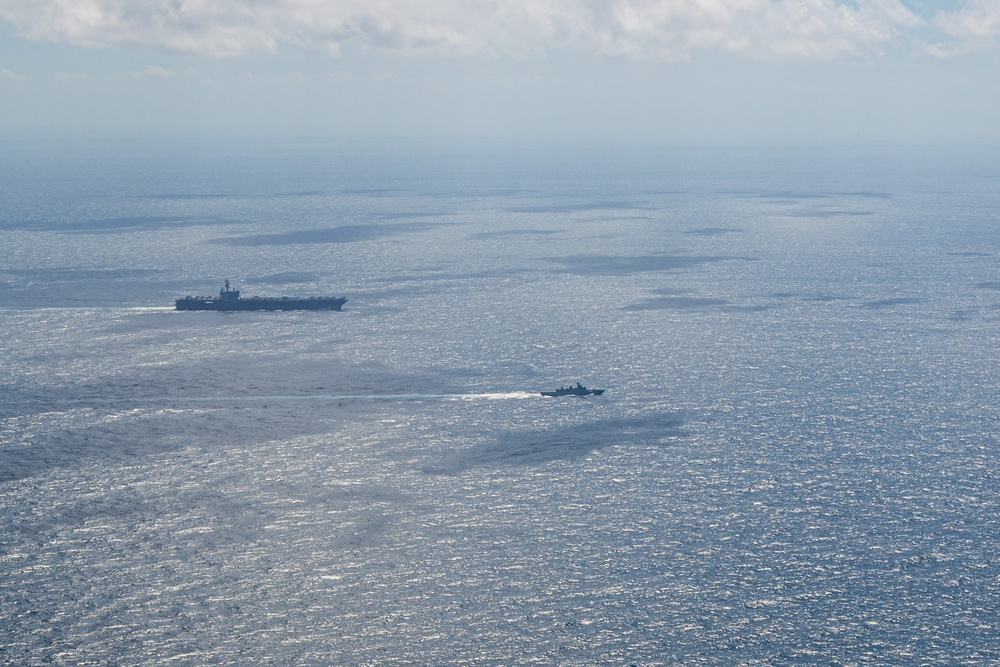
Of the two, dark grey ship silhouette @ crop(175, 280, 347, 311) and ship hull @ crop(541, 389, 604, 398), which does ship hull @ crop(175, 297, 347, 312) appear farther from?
ship hull @ crop(541, 389, 604, 398)

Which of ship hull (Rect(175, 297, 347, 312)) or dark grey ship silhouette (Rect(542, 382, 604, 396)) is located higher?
ship hull (Rect(175, 297, 347, 312))

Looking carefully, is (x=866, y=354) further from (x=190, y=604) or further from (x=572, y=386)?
(x=190, y=604)

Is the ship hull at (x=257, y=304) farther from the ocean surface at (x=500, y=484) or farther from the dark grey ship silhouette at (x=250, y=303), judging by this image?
the ocean surface at (x=500, y=484)

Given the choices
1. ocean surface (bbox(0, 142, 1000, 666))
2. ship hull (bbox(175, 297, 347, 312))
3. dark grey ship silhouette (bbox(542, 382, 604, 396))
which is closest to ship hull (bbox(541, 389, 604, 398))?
dark grey ship silhouette (bbox(542, 382, 604, 396))

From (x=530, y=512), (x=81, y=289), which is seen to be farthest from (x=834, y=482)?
(x=81, y=289)

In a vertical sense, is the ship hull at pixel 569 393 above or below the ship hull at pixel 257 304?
below

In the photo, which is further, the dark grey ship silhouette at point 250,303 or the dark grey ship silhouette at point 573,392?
the dark grey ship silhouette at point 250,303

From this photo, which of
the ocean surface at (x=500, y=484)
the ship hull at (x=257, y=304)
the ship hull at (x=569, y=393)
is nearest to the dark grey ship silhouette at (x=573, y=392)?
the ship hull at (x=569, y=393)

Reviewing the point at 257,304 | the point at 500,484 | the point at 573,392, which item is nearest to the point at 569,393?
the point at 573,392
